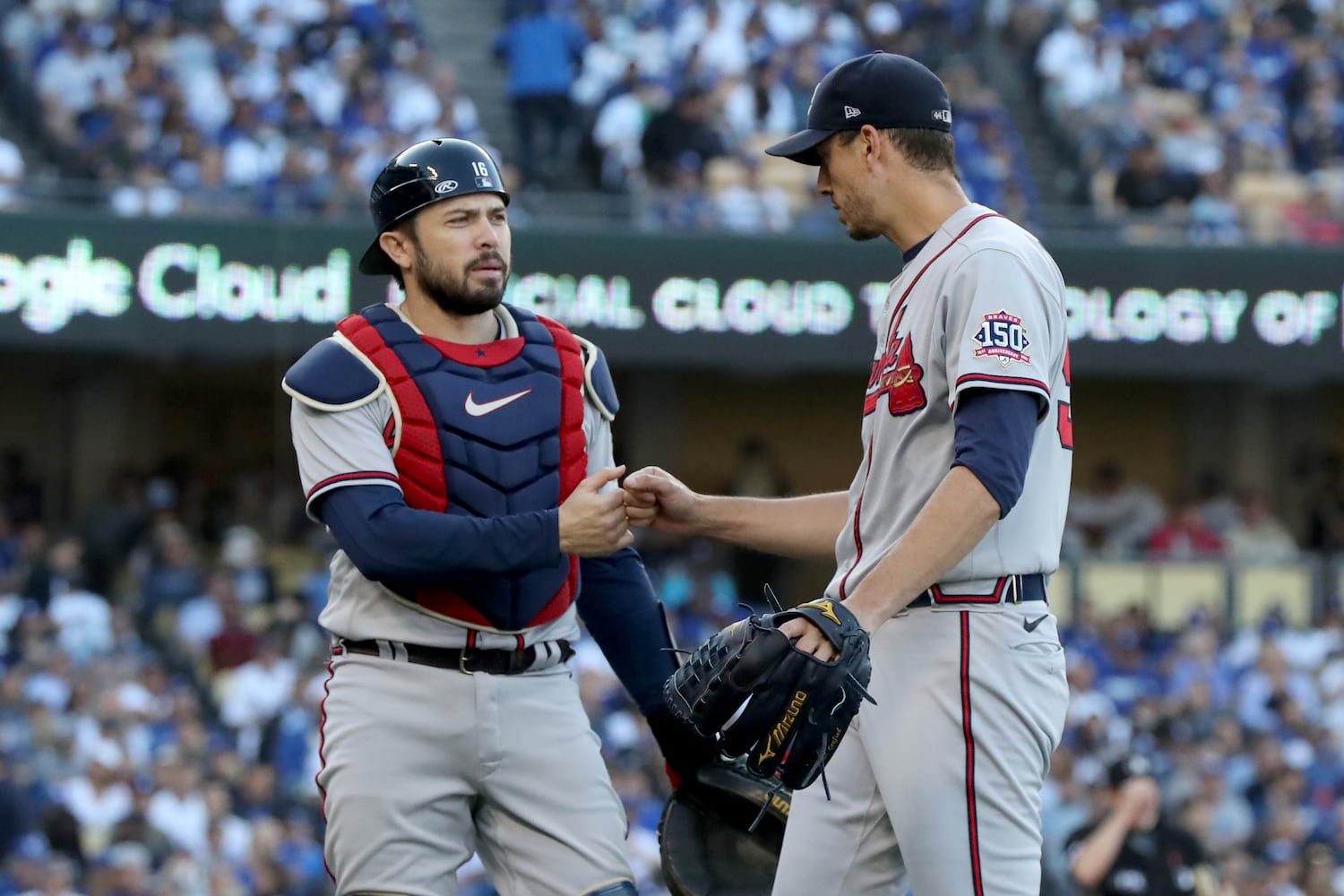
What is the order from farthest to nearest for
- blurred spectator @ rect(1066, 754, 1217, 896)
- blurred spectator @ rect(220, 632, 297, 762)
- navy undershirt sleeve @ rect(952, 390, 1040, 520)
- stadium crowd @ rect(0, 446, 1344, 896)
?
blurred spectator @ rect(220, 632, 297, 762) → stadium crowd @ rect(0, 446, 1344, 896) → blurred spectator @ rect(1066, 754, 1217, 896) → navy undershirt sleeve @ rect(952, 390, 1040, 520)

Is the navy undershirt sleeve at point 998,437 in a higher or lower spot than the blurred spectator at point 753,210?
lower

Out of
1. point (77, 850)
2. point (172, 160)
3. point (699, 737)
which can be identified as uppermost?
point (172, 160)

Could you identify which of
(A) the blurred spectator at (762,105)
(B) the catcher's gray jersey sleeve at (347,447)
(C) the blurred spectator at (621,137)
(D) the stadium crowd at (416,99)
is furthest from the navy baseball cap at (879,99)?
(A) the blurred spectator at (762,105)

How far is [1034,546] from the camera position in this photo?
369 centimetres

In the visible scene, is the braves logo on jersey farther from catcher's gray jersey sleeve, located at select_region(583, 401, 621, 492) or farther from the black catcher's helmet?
the black catcher's helmet

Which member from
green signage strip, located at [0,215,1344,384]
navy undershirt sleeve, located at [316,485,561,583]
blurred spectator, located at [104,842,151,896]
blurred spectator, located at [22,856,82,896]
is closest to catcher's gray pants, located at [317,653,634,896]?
navy undershirt sleeve, located at [316,485,561,583]

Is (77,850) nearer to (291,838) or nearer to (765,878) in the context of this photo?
(291,838)

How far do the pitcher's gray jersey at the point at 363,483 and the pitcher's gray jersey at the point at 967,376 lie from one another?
0.57 meters

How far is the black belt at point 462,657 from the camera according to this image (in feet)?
13.1

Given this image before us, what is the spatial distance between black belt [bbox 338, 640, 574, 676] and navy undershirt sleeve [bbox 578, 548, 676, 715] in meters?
0.31

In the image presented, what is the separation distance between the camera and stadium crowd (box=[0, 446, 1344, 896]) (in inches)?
373

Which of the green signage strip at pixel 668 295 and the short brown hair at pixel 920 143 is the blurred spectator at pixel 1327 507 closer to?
the green signage strip at pixel 668 295

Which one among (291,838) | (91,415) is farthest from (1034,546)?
(91,415)

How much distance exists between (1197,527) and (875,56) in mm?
11370
